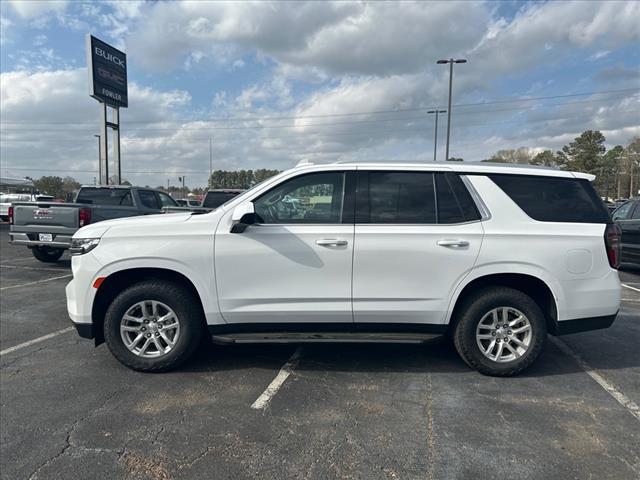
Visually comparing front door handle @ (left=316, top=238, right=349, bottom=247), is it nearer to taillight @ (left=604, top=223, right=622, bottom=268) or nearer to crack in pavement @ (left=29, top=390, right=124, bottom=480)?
crack in pavement @ (left=29, top=390, right=124, bottom=480)

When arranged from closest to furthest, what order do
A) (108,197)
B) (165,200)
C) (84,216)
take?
(84,216), (108,197), (165,200)

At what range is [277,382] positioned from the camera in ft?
12.3

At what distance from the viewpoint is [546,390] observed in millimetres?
3631

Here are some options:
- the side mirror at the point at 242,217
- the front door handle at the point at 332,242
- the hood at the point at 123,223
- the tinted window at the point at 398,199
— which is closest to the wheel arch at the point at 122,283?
the hood at the point at 123,223

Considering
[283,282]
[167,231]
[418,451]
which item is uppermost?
[167,231]

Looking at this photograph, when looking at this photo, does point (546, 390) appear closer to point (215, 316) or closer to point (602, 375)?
point (602, 375)

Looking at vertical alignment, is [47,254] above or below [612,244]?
below

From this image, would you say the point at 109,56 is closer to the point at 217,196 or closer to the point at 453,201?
the point at 217,196

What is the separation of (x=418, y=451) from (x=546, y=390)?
5.08 ft

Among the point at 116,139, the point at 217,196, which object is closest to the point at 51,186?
the point at 116,139

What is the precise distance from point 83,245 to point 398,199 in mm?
2865

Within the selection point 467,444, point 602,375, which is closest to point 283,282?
point 467,444

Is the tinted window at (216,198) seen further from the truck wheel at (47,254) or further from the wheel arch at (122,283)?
the wheel arch at (122,283)

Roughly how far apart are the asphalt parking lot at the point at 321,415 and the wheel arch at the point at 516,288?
549 millimetres
